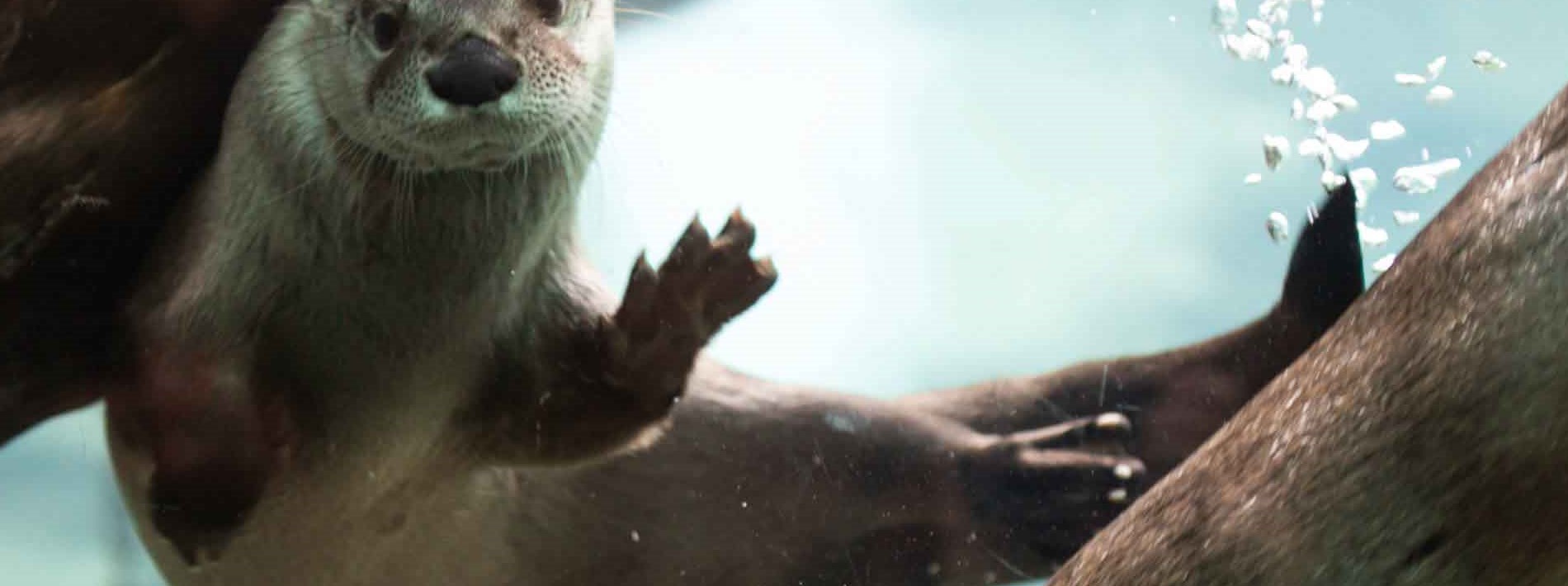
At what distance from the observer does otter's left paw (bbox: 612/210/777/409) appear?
190 centimetres

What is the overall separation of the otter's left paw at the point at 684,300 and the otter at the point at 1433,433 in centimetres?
83

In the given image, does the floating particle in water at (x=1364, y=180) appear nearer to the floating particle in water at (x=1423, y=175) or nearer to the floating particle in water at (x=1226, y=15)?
the floating particle in water at (x=1423, y=175)

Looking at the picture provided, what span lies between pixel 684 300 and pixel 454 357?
0.39m

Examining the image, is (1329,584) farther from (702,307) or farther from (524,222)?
(524,222)

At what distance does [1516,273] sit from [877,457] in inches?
71.8

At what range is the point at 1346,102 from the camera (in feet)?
9.57

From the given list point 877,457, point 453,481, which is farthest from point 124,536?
point 877,457

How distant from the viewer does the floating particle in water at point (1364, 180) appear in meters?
2.68

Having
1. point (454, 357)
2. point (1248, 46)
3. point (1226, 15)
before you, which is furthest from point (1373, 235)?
point (454, 357)

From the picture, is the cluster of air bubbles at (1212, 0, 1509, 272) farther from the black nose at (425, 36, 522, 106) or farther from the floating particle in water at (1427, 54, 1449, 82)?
the black nose at (425, 36, 522, 106)

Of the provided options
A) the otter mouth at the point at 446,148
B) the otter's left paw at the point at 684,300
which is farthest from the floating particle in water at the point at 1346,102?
the otter mouth at the point at 446,148

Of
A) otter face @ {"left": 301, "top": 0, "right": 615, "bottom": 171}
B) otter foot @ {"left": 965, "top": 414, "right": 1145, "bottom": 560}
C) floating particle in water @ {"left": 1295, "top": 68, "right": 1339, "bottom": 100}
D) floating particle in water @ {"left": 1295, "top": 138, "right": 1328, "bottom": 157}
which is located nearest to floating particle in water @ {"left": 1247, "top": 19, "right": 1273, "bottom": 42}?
floating particle in water @ {"left": 1295, "top": 68, "right": 1339, "bottom": 100}

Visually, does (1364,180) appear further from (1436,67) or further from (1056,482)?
(1056,482)

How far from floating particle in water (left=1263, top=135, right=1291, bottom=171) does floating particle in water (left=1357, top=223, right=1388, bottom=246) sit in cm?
23
